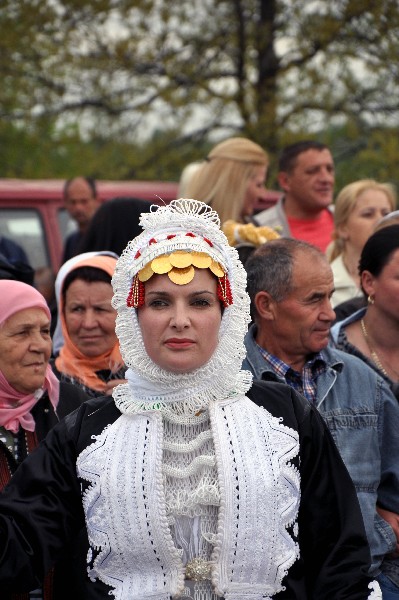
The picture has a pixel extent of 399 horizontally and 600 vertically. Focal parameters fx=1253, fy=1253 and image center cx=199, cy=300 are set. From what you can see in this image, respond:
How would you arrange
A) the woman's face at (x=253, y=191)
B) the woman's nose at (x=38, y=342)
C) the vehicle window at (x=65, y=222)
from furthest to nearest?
the vehicle window at (x=65, y=222), the woman's face at (x=253, y=191), the woman's nose at (x=38, y=342)

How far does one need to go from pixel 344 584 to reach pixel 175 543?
19.7 inches

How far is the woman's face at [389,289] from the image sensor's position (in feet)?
17.7

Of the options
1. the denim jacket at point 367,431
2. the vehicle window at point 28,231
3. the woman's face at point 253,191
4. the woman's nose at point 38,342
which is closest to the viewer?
the denim jacket at point 367,431

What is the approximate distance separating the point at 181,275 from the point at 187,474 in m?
0.58

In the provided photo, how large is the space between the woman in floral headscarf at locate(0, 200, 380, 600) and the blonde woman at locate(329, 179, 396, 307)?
3433 millimetres

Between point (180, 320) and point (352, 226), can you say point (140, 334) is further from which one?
point (352, 226)

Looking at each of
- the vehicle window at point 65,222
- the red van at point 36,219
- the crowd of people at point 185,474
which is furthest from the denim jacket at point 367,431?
the vehicle window at point 65,222

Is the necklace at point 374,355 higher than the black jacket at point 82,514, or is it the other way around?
the necklace at point 374,355

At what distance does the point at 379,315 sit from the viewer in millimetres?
5477

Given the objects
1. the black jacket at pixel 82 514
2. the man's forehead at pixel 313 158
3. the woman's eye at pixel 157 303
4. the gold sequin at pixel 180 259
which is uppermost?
the man's forehead at pixel 313 158

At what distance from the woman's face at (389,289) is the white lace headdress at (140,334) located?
5.67 feet

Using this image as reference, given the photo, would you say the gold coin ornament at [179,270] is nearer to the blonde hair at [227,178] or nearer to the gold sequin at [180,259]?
the gold sequin at [180,259]

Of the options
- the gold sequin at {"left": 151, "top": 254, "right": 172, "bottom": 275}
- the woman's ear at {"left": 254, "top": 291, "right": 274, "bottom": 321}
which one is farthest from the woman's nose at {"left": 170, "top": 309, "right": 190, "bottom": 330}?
the woman's ear at {"left": 254, "top": 291, "right": 274, "bottom": 321}

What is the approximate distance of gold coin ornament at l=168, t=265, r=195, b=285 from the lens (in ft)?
11.8
